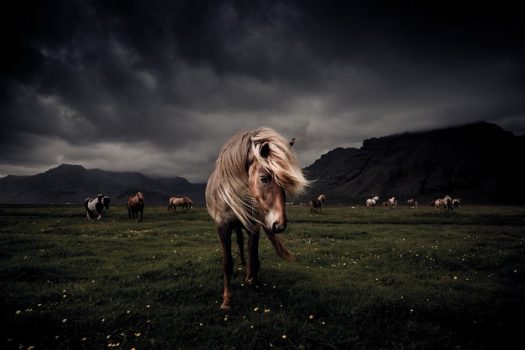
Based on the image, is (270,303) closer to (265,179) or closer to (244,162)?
(265,179)

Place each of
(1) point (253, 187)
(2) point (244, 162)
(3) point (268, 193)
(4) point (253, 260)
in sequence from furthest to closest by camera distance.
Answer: (4) point (253, 260) < (2) point (244, 162) < (1) point (253, 187) < (3) point (268, 193)

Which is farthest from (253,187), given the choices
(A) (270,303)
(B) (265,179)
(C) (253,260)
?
(A) (270,303)

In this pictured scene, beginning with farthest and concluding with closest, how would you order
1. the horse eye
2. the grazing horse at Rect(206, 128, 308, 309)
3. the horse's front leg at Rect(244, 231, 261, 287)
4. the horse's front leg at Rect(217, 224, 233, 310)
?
1. the horse's front leg at Rect(244, 231, 261, 287)
2. the horse's front leg at Rect(217, 224, 233, 310)
3. the horse eye
4. the grazing horse at Rect(206, 128, 308, 309)

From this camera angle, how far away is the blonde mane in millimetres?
5472

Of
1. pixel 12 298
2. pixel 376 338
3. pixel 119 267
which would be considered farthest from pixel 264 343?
pixel 119 267

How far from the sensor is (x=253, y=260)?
295 inches

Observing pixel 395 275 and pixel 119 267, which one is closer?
pixel 395 275

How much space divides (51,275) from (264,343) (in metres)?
8.39

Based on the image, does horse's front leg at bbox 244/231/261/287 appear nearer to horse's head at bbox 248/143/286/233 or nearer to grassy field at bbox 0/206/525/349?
grassy field at bbox 0/206/525/349

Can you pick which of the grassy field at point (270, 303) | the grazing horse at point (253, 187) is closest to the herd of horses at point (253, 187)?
the grazing horse at point (253, 187)

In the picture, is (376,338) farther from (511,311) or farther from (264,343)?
(511,311)

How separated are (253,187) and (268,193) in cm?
42

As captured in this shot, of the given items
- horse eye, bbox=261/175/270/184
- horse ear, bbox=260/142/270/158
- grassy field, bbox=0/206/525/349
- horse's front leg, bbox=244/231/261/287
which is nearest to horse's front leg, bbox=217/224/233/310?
grassy field, bbox=0/206/525/349

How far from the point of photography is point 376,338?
546cm
